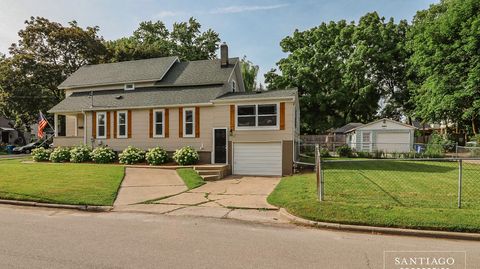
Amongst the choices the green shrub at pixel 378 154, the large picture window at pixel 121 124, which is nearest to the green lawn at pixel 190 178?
the large picture window at pixel 121 124

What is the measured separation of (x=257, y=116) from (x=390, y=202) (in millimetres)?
9587

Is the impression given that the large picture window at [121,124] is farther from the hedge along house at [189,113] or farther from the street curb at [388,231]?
the street curb at [388,231]

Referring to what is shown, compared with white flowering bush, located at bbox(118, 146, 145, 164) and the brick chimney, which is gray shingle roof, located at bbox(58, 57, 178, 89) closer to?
the brick chimney

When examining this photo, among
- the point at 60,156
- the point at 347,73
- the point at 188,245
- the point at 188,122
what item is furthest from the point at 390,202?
the point at 347,73

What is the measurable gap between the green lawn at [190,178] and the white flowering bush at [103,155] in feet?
18.9

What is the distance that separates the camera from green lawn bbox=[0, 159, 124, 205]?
9.63 metres

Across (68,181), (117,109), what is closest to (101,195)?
(68,181)

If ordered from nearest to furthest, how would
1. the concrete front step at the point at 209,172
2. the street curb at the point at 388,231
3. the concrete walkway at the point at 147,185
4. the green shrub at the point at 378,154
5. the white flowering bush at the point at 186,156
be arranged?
the street curb at the point at 388,231 < the concrete walkway at the point at 147,185 < the concrete front step at the point at 209,172 < the white flowering bush at the point at 186,156 < the green shrub at the point at 378,154

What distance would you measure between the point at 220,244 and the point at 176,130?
13.8 m

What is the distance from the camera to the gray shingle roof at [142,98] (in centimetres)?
1897

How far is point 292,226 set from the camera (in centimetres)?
705

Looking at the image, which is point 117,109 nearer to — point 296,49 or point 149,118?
point 149,118

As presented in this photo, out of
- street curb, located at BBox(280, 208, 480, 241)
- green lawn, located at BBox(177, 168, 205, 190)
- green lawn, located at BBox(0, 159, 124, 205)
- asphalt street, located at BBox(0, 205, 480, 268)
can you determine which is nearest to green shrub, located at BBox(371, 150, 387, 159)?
green lawn, located at BBox(177, 168, 205, 190)

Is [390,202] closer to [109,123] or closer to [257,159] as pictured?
[257,159]
